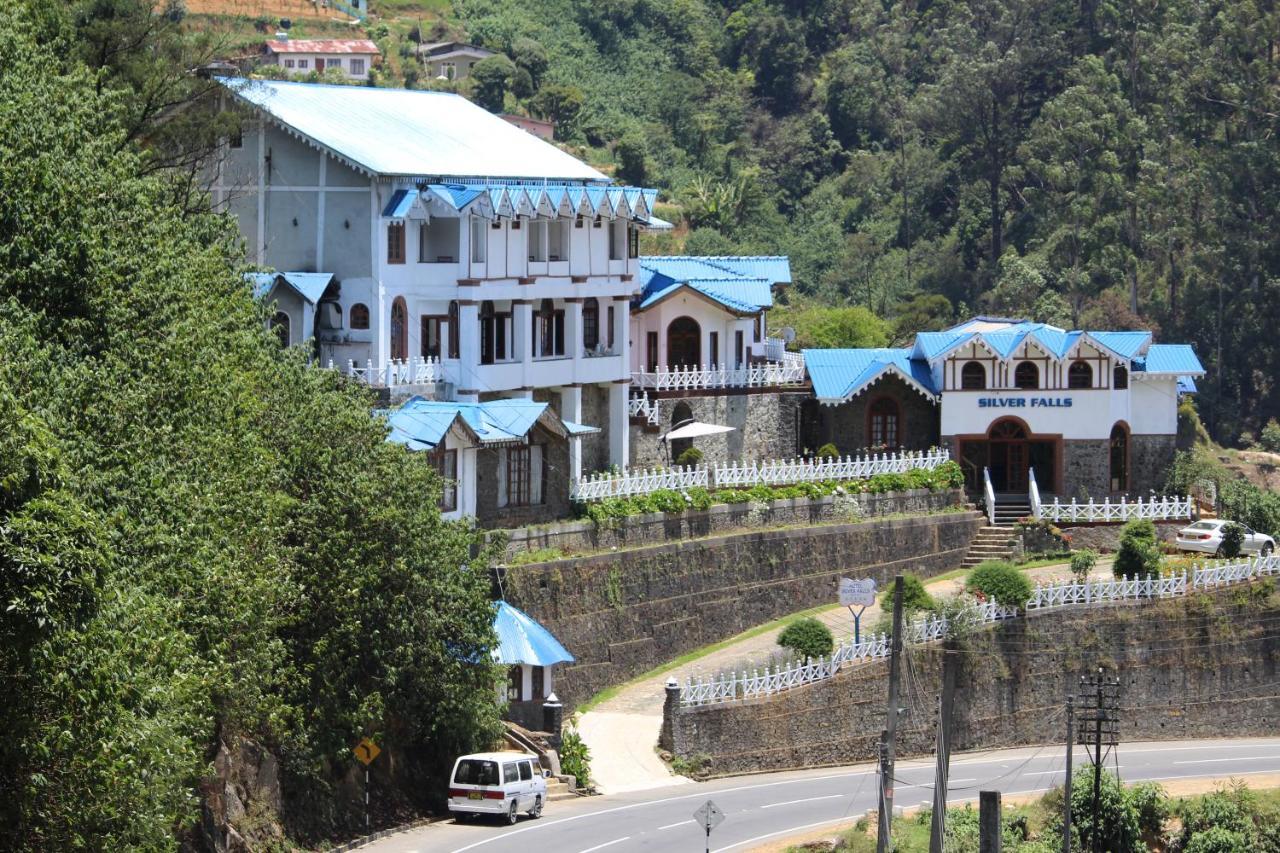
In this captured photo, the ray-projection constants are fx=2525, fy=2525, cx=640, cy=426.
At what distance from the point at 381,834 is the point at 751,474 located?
22264 mm

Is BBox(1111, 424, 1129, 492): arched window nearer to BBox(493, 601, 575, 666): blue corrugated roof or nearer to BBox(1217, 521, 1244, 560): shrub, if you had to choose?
BBox(1217, 521, 1244, 560): shrub

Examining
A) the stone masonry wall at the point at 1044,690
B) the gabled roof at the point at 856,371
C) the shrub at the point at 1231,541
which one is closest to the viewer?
the stone masonry wall at the point at 1044,690

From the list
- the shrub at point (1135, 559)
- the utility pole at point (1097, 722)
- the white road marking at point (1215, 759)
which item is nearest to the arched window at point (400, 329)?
the utility pole at point (1097, 722)

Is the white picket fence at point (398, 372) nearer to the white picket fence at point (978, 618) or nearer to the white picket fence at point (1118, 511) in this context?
the white picket fence at point (978, 618)

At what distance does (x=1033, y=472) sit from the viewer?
245 feet

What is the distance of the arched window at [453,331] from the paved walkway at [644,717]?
9.38 m

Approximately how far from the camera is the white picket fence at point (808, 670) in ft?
188

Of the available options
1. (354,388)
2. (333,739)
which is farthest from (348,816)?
(354,388)

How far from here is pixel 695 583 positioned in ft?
207

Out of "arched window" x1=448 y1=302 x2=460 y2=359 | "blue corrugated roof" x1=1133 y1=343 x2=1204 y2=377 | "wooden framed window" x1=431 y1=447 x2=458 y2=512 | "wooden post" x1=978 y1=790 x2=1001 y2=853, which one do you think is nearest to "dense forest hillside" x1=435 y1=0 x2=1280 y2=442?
"blue corrugated roof" x1=1133 y1=343 x2=1204 y2=377

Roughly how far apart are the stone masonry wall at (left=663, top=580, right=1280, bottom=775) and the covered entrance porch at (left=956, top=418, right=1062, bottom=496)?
8.24 metres

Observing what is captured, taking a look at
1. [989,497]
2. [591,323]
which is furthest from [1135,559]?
[591,323]

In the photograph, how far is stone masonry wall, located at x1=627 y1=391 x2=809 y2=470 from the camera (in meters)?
69.9

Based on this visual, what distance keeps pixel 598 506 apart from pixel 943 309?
46.0 metres
